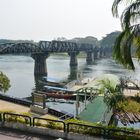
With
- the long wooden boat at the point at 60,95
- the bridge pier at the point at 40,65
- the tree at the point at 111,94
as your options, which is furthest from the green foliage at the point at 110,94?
the bridge pier at the point at 40,65

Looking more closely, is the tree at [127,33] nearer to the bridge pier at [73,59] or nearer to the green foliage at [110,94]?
the green foliage at [110,94]

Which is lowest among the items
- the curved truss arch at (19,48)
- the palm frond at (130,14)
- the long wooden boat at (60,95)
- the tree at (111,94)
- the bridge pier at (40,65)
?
the long wooden boat at (60,95)

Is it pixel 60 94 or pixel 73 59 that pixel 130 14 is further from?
pixel 73 59

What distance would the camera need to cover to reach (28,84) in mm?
106250

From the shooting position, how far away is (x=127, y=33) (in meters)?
18.4

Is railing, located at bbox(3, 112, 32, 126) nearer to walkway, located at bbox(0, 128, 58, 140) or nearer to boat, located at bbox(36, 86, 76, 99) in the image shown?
walkway, located at bbox(0, 128, 58, 140)

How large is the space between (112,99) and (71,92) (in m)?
52.7

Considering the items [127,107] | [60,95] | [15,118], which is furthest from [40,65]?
[15,118]

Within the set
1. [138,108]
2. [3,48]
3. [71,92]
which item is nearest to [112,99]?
[138,108]

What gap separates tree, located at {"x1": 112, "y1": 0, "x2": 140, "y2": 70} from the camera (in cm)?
→ 1825

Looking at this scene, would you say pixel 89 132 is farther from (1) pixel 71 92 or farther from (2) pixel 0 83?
(1) pixel 71 92

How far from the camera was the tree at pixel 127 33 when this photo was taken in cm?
1825

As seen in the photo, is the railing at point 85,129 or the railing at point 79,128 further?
the railing at point 85,129

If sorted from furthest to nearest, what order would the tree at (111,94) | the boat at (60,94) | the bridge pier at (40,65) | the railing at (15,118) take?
the bridge pier at (40,65), the boat at (60,94), the tree at (111,94), the railing at (15,118)
